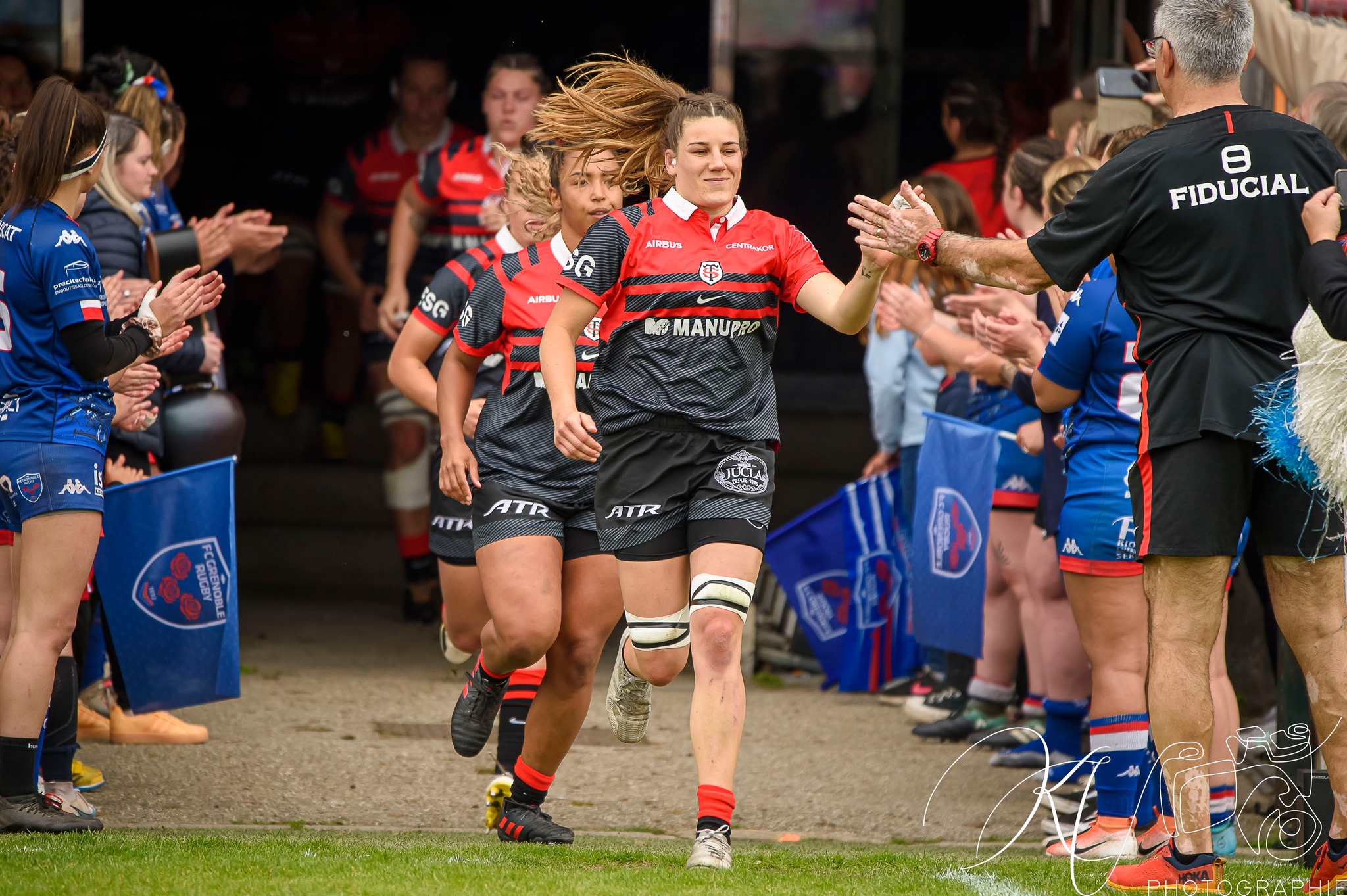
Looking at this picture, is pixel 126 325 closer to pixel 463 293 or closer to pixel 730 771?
pixel 463 293

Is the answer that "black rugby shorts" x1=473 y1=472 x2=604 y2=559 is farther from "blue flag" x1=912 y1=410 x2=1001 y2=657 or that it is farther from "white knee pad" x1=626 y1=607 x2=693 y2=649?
"blue flag" x1=912 y1=410 x2=1001 y2=657

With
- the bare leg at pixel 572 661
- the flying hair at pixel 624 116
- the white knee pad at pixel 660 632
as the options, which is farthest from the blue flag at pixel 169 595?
the white knee pad at pixel 660 632

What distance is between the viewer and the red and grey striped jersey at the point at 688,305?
4.30 meters

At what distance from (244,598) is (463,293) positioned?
458cm

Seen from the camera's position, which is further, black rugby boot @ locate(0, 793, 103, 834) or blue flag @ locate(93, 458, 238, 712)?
blue flag @ locate(93, 458, 238, 712)

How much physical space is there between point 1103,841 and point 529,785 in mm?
1731

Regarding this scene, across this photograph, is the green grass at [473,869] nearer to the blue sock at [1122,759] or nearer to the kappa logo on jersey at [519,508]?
the blue sock at [1122,759]

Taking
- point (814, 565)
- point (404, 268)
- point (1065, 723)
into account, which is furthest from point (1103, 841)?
point (404, 268)

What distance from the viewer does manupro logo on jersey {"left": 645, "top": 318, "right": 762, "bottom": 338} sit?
4312 millimetres

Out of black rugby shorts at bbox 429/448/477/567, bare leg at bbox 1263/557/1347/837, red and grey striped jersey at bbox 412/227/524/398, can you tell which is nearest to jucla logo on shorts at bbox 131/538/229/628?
black rugby shorts at bbox 429/448/477/567

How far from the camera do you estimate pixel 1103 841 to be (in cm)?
464

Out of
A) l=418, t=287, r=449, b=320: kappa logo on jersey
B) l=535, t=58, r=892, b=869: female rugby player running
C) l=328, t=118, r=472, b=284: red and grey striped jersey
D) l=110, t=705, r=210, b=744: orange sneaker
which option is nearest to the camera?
l=535, t=58, r=892, b=869: female rugby player running

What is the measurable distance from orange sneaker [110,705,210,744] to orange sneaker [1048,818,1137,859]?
3381mm

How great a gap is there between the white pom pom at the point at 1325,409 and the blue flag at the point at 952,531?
2490mm
